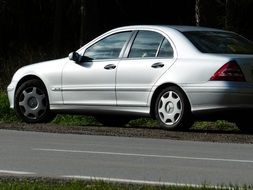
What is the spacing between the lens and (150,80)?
14.0m

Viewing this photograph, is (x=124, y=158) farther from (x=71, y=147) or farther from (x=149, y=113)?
(x=149, y=113)

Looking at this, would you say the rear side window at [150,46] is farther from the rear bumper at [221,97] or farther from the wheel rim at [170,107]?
the rear bumper at [221,97]

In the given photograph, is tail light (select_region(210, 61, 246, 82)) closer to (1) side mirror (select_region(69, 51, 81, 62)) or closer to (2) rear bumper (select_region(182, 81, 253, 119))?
(2) rear bumper (select_region(182, 81, 253, 119))

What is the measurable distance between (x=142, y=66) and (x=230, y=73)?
1520 mm

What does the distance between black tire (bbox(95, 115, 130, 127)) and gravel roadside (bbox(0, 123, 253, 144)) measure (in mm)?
508

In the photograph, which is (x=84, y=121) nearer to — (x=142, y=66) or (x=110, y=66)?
(x=110, y=66)

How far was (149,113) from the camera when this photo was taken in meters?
14.1

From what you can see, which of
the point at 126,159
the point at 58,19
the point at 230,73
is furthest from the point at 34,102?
the point at 58,19

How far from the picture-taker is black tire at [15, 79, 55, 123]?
15.3 metres

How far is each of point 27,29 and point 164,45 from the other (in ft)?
66.3

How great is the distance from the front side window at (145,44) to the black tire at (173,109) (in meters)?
0.76

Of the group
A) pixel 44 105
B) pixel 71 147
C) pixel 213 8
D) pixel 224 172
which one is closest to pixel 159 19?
pixel 213 8

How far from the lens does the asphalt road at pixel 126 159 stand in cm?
902

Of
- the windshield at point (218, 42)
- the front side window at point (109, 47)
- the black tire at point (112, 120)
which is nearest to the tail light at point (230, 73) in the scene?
the windshield at point (218, 42)
